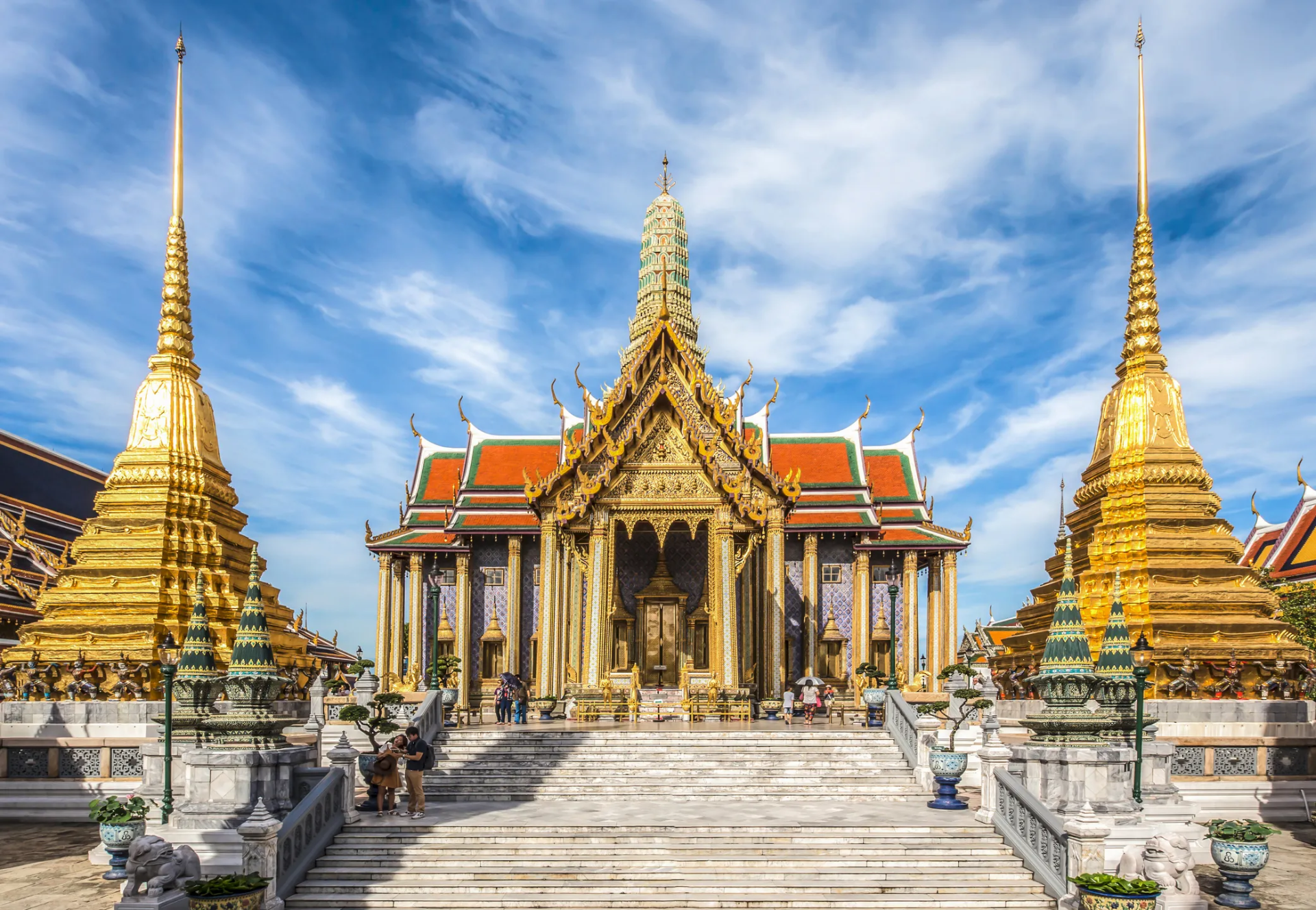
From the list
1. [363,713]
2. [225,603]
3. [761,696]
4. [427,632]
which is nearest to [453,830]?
[363,713]

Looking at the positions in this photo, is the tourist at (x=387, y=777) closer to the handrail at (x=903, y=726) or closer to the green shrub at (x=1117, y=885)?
the handrail at (x=903, y=726)

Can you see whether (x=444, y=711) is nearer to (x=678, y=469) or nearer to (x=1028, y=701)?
(x=678, y=469)

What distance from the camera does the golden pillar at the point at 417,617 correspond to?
32188 millimetres

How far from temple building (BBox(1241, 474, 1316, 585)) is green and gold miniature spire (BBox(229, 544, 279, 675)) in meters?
27.6

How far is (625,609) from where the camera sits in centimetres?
2928

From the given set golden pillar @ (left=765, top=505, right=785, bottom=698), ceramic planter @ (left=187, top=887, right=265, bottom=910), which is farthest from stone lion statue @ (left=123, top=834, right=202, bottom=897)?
golden pillar @ (left=765, top=505, right=785, bottom=698)

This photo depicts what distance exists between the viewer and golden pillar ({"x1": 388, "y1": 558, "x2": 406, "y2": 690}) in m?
32.8

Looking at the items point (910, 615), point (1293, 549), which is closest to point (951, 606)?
point (910, 615)

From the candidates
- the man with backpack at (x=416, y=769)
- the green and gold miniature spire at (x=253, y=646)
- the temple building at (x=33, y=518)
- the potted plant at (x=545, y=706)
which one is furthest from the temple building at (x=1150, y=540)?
the temple building at (x=33, y=518)

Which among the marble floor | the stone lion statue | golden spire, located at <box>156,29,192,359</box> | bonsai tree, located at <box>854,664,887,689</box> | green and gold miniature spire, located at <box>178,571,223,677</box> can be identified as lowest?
the marble floor

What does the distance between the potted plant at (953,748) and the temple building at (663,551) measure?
439 cm

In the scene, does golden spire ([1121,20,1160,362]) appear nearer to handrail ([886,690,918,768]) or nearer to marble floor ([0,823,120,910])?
handrail ([886,690,918,768])

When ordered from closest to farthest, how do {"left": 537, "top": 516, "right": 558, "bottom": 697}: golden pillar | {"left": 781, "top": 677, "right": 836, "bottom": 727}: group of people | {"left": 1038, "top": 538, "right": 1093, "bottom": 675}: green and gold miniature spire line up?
{"left": 1038, "top": 538, "right": 1093, "bottom": 675}: green and gold miniature spire
{"left": 781, "top": 677, "right": 836, "bottom": 727}: group of people
{"left": 537, "top": 516, "right": 558, "bottom": 697}: golden pillar

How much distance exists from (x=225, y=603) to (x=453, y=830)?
1007 cm
